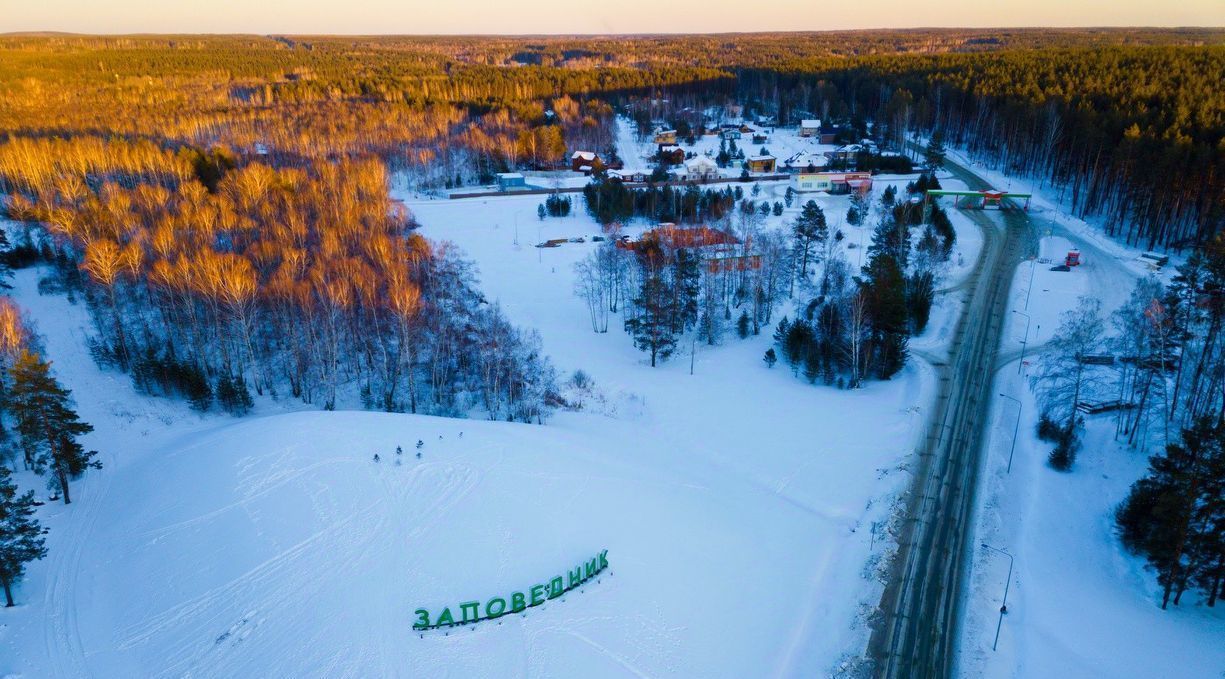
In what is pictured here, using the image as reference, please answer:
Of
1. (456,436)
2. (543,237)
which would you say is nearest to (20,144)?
(543,237)

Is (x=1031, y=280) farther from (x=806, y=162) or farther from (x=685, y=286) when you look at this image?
(x=806, y=162)

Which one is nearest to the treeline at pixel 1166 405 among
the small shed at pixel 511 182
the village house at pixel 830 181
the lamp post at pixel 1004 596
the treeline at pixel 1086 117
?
the lamp post at pixel 1004 596

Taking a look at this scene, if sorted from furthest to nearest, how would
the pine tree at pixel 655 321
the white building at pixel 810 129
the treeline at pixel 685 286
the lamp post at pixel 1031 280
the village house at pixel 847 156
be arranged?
the white building at pixel 810 129 → the village house at pixel 847 156 → the lamp post at pixel 1031 280 → the treeline at pixel 685 286 → the pine tree at pixel 655 321

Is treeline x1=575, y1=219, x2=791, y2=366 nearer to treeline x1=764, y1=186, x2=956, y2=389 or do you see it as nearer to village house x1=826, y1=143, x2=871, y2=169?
treeline x1=764, y1=186, x2=956, y2=389

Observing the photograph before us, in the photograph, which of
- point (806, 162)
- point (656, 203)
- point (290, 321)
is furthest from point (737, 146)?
point (290, 321)

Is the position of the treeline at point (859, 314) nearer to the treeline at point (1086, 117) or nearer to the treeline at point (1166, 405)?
the treeline at point (1166, 405)
